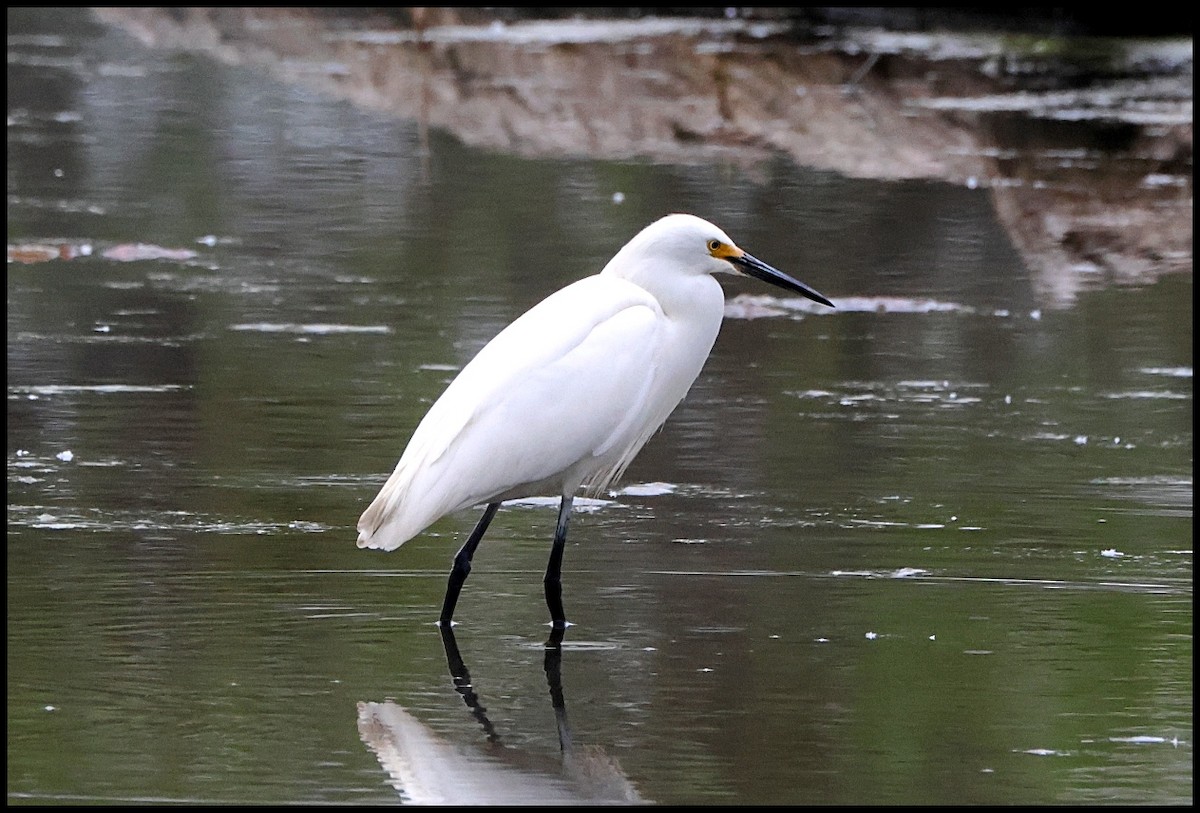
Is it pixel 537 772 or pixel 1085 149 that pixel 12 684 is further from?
pixel 1085 149

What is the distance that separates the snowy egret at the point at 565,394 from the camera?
20.8 ft

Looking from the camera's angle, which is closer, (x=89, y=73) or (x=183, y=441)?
(x=183, y=441)

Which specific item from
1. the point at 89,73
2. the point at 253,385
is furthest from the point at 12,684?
the point at 89,73

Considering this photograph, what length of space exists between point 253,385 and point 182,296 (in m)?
2.01

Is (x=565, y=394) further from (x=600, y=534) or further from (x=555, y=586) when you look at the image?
(x=600, y=534)

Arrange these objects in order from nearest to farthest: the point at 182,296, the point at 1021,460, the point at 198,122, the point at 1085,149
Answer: the point at 1021,460 < the point at 182,296 < the point at 1085,149 < the point at 198,122

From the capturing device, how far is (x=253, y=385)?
9.66 m

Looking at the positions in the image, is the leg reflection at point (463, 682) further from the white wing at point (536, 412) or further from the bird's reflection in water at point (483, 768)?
the white wing at point (536, 412)

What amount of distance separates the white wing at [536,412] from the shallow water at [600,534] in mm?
370

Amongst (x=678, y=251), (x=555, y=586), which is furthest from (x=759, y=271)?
(x=555, y=586)

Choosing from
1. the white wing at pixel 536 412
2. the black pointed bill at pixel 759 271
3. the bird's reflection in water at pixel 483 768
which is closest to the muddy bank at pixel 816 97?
the black pointed bill at pixel 759 271

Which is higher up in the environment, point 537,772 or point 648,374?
point 648,374

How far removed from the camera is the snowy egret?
6.33 m

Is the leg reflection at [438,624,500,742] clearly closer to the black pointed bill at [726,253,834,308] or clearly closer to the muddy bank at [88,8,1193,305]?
the black pointed bill at [726,253,834,308]
